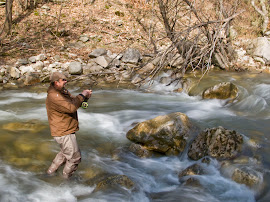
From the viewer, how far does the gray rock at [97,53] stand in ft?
43.5

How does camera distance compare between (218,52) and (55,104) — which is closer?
(55,104)

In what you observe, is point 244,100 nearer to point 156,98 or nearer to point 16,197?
point 156,98

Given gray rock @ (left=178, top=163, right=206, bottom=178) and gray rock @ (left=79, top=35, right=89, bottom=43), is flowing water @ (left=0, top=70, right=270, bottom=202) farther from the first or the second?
gray rock @ (left=79, top=35, right=89, bottom=43)

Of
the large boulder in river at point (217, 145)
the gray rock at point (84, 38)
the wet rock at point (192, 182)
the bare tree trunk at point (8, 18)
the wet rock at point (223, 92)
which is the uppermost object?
the bare tree trunk at point (8, 18)

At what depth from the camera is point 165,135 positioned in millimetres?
6090

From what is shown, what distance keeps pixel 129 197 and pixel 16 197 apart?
179 cm

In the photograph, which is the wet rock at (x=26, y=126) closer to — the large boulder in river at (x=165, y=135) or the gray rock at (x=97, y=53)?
the large boulder in river at (x=165, y=135)

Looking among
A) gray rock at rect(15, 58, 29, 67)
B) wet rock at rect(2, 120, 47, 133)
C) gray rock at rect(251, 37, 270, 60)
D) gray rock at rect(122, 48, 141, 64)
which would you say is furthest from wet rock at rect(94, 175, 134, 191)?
gray rock at rect(251, 37, 270, 60)

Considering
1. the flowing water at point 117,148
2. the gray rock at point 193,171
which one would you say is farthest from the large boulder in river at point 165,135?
the gray rock at point 193,171

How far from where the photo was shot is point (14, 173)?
16.1 feet

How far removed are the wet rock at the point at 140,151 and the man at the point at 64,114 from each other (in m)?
1.69

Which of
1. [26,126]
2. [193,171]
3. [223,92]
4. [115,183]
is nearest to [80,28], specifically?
[223,92]

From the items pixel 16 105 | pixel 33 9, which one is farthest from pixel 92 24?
pixel 16 105

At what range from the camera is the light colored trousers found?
4.46 m
